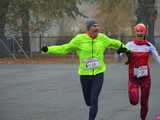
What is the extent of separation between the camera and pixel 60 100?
48.4 ft

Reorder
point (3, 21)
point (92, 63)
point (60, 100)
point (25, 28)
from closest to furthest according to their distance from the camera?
point (92, 63) → point (60, 100) → point (3, 21) → point (25, 28)

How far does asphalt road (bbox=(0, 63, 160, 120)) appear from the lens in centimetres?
1199

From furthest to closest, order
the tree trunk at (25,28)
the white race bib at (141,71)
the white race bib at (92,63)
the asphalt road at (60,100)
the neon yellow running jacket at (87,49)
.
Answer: the tree trunk at (25,28), the asphalt road at (60,100), the white race bib at (141,71), the neon yellow running jacket at (87,49), the white race bib at (92,63)

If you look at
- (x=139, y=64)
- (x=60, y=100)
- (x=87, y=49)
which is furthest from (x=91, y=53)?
(x=60, y=100)

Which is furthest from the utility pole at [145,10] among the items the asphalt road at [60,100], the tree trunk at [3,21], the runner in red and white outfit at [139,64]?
the runner in red and white outfit at [139,64]

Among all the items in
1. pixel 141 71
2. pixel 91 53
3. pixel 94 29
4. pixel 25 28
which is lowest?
pixel 25 28

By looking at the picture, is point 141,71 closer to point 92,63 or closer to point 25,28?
point 92,63

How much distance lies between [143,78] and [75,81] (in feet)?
32.3

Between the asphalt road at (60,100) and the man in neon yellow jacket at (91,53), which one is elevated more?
the man in neon yellow jacket at (91,53)

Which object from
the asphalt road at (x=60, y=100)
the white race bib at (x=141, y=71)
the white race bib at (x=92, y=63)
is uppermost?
the white race bib at (x=92, y=63)

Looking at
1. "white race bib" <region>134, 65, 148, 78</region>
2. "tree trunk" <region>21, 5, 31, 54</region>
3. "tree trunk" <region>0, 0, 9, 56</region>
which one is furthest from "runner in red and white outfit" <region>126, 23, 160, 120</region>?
"tree trunk" <region>0, 0, 9, 56</region>

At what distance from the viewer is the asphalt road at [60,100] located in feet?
39.3

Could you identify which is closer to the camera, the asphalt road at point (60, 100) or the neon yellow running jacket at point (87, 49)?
the neon yellow running jacket at point (87, 49)

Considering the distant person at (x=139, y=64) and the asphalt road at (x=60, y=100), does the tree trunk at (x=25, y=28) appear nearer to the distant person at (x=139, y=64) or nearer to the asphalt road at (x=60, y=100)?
the asphalt road at (x=60, y=100)
